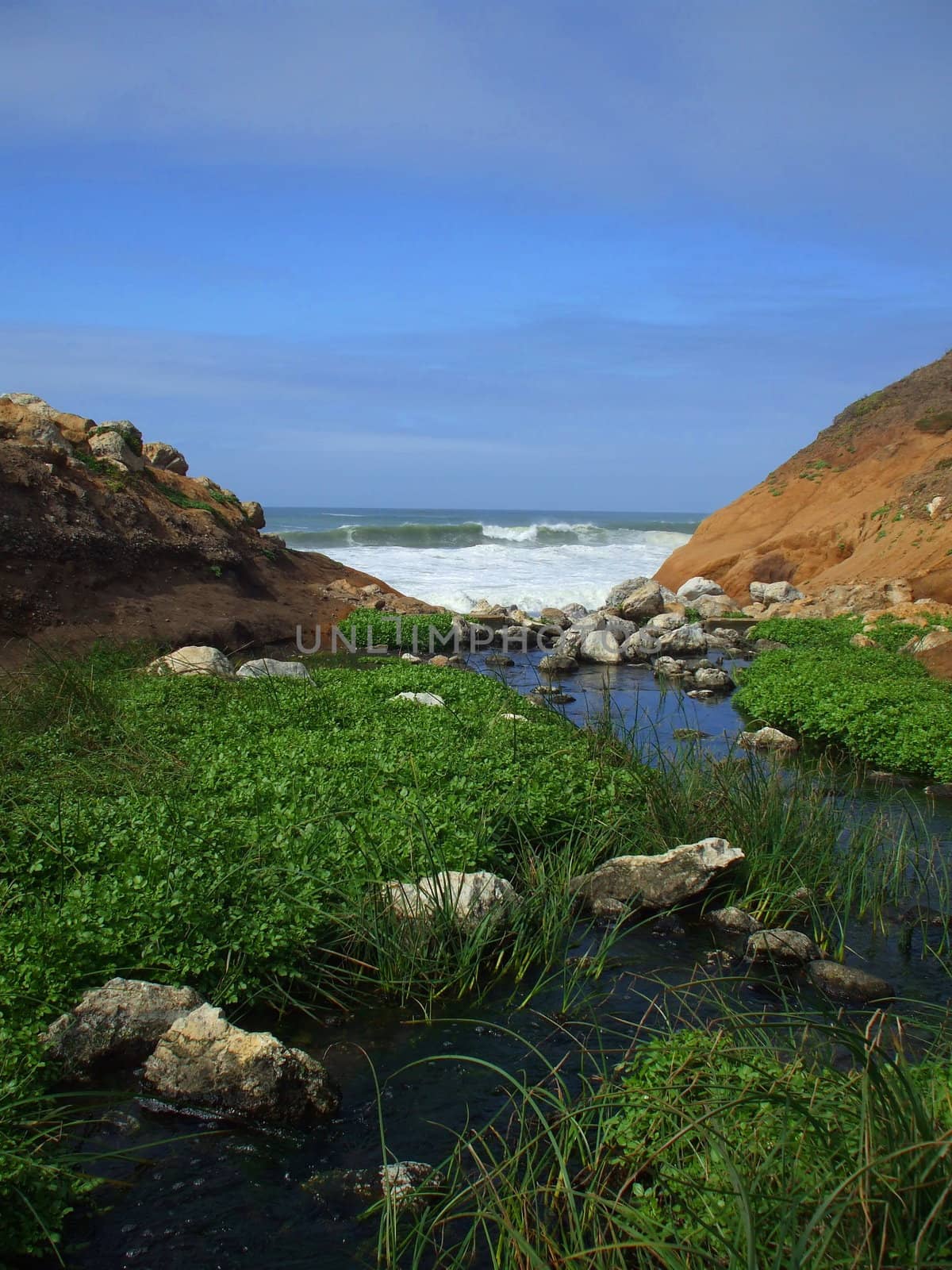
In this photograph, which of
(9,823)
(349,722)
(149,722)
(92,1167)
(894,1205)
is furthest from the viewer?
(349,722)

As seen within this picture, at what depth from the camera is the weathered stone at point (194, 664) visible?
12328 millimetres

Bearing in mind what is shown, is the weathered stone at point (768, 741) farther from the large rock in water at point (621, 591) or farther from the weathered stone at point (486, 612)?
the large rock in water at point (621, 591)

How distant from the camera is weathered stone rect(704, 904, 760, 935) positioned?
22.4 feet

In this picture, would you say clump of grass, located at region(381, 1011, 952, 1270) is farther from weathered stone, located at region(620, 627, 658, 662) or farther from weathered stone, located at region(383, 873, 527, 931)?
weathered stone, located at region(620, 627, 658, 662)

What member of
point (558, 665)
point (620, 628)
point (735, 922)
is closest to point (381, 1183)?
point (735, 922)

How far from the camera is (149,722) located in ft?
30.9

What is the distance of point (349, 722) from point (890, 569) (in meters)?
18.5

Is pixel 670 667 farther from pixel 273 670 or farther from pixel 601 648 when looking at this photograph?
pixel 273 670

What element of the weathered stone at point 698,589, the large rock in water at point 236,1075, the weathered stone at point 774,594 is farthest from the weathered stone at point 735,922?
the weathered stone at point 698,589

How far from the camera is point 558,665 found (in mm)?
19328

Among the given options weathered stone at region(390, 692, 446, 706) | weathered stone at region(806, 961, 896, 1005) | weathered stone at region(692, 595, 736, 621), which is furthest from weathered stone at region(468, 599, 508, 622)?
weathered stone at region(806, 961, 896, 1005)

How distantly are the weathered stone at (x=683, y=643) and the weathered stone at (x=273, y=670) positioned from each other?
9071 mm

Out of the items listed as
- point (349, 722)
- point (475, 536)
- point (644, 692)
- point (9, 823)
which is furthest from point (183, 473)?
point (475, 536)

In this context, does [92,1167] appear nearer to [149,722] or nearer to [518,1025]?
Result: [518,1025]
